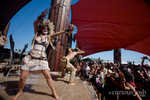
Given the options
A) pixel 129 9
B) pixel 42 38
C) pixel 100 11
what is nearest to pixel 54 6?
pixel 100 11

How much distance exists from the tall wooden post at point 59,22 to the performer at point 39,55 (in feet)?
10.0

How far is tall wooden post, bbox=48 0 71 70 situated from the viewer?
4.34 m

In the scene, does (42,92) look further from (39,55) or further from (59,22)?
(59,22)

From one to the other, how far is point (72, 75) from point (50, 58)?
233cm

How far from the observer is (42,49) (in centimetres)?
127

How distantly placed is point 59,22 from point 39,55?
3.68 meters

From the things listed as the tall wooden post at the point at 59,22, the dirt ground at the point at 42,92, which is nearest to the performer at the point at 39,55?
the dirt ground at the point at 42,92

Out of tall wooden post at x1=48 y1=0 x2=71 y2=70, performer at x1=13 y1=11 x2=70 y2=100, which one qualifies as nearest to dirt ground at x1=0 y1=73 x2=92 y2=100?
performer at x1=13 y1=11 x2=70 y2=100

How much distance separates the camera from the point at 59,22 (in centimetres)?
445

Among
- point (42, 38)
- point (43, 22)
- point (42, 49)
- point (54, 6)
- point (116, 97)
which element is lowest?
point (116, 97)

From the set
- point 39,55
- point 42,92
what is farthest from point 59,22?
point 42,92

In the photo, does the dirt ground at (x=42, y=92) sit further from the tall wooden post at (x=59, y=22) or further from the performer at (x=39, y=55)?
the tall wooden post at (x=59, y=22)

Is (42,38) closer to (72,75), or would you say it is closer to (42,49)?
(42,49)

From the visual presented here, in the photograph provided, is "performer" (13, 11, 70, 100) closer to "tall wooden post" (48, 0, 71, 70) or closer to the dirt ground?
the dirt ground
